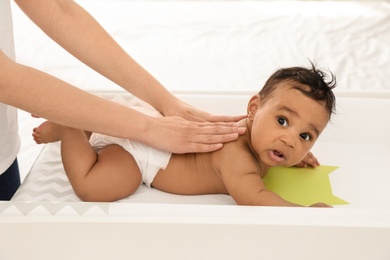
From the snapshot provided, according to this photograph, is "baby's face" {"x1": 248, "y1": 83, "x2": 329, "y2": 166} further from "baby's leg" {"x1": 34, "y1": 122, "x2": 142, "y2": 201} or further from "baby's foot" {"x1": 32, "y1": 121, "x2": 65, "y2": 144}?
"baby's foot" {"x1": 32, "y1": 121, "x2": 65, "y2": 144}

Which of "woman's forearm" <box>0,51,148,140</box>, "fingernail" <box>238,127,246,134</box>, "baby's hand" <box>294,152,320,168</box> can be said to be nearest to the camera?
"woman's forearm" <box>0,51,148,140</box>

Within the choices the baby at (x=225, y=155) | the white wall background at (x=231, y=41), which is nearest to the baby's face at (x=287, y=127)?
the baby at (x=225, y=155)

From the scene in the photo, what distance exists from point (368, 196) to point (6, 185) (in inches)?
31.3

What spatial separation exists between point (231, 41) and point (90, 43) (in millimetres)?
1208

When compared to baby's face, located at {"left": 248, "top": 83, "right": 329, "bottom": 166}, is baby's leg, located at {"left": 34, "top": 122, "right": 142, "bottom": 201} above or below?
below

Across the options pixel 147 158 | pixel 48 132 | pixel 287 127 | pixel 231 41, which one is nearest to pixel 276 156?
pixel 287 127

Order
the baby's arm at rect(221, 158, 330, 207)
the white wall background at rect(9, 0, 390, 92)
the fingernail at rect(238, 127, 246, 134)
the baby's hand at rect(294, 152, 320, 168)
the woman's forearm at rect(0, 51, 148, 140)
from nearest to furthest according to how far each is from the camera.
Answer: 1. the woman's forearm at rect(0, 51, 148, 140)
2. the baby's arm at rect(221, 158, 330, 207)
3. the fingernail at rect(238, 127, 246, 134)
4. the baby's hand at rect(294, 152, 320, 168)
5. the white wall background at rect(9, 0, 390, 92)

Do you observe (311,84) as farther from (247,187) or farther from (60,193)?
(60,193)

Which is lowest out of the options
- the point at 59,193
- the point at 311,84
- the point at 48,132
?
the point at 59,193

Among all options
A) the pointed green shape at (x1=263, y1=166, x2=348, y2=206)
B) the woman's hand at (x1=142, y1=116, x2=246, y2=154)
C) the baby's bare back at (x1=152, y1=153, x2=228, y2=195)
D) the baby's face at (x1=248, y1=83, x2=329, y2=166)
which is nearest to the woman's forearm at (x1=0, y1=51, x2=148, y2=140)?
the woman's hand at (x1=142, y1=116, x2=246, y2=154)

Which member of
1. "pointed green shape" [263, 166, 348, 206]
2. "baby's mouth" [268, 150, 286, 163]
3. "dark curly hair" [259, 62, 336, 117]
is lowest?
"pointed green shape" [263, 166, 348, 206]

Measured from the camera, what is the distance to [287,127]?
1299 mm

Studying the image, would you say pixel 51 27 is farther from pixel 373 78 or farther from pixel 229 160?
pixel 373 78

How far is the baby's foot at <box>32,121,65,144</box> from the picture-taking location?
1.36 meters
